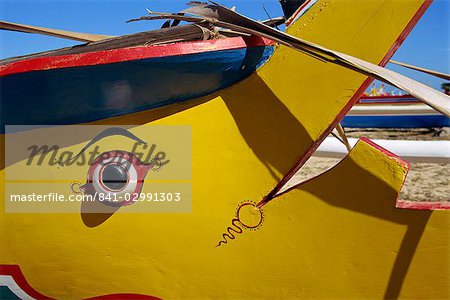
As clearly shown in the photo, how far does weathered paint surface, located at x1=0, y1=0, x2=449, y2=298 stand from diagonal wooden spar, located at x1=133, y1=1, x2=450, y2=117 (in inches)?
5.8

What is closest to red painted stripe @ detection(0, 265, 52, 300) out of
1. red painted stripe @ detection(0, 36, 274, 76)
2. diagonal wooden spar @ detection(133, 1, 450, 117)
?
red painted stripe @ detection(0, 36, 274, 76)

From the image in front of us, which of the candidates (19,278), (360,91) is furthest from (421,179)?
(19,278)

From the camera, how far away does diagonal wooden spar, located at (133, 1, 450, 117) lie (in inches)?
48.7

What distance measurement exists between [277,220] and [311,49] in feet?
1.86

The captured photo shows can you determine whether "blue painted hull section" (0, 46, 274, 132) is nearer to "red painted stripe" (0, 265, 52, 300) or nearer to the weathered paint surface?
the weathered paint surface

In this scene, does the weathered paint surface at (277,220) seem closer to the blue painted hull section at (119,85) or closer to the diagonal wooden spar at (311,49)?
the blue painted hull section at (119,85)

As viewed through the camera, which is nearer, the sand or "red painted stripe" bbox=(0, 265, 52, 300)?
"red painted stripe" bbox=(0, 265, 52, 300)

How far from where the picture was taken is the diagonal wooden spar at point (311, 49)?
4.06ft

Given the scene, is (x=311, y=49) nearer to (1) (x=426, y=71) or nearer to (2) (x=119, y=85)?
(2) (x=119, y=85)

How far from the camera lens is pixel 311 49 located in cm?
134

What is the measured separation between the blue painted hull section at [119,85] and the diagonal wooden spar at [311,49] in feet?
0.34

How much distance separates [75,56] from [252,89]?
597mm

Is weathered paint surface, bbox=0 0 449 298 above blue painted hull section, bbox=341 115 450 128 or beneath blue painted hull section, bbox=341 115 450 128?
beneath

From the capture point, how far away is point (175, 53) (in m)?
1.47
